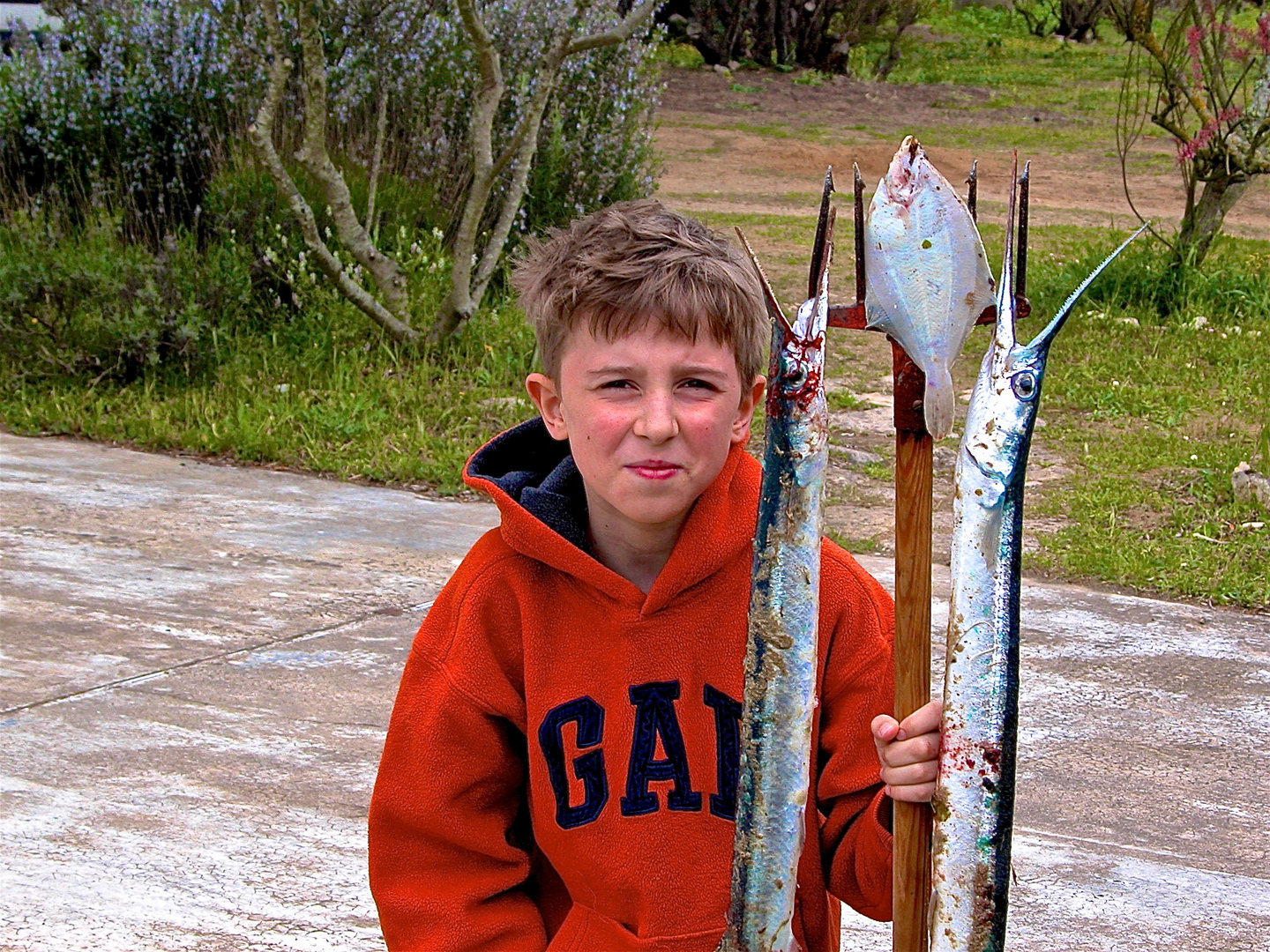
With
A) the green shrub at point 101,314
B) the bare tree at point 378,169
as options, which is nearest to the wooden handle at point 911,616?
the bare tree at point 378,169

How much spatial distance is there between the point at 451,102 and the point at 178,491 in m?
3.29

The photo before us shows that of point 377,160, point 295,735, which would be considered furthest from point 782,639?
point 377,160

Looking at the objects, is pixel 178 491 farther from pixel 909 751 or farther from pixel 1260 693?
pixel 909 751

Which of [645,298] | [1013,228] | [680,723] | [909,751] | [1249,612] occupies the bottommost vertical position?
[1249,612]

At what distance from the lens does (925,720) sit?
1434 millimetres

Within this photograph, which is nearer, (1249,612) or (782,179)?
(1249,612)

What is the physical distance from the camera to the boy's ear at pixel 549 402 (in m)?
1.91

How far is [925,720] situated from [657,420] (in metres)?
0.46

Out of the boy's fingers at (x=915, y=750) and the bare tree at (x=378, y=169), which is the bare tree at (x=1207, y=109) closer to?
the bare tree at (x=378, y=169)

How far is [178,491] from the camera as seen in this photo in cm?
509

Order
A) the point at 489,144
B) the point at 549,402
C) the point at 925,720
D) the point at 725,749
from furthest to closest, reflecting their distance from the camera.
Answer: the point at 489,144
the point at 549,402
the point at 725,749
the point at 925,720

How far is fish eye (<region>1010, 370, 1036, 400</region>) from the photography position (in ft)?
4.27

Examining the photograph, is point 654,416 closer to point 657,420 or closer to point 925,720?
point 657,420

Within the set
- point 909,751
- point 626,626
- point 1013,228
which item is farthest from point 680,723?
point 1013,228
